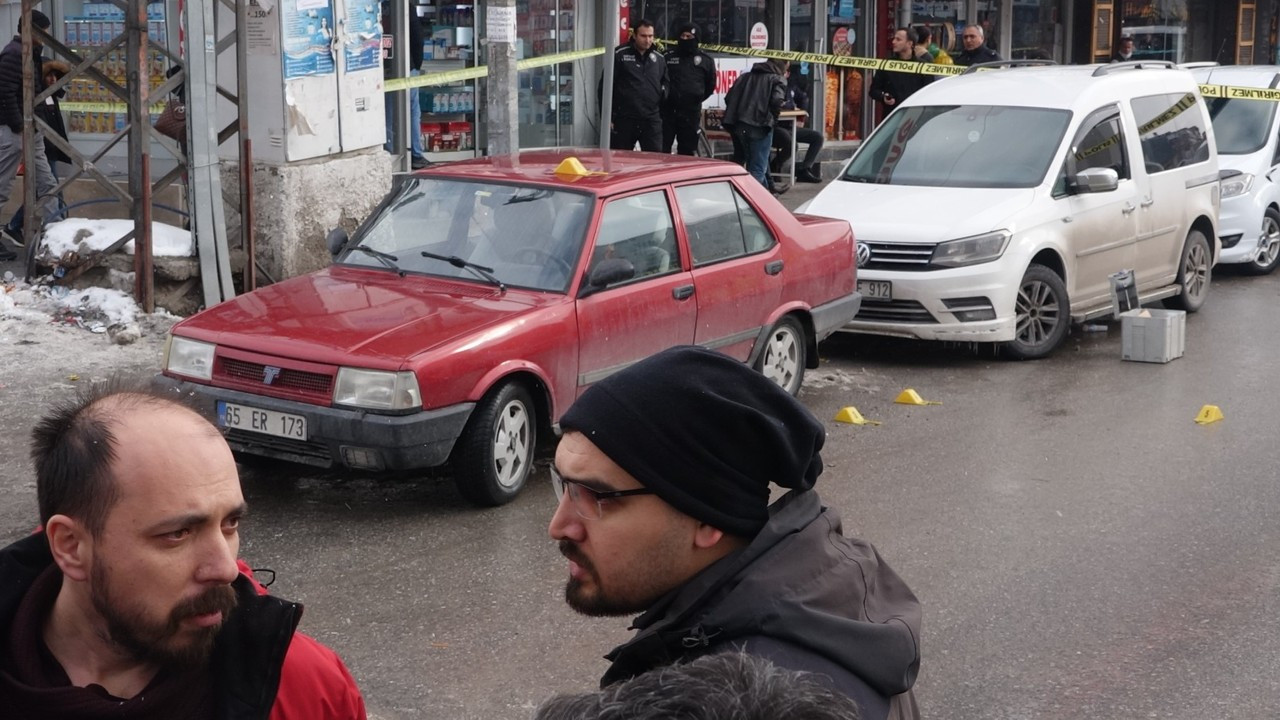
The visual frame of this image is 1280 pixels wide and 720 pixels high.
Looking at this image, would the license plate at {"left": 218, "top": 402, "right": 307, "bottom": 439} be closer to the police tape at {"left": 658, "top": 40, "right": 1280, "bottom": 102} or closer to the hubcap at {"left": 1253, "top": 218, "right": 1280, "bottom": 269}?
the police tape at {"left": 658, "top": 40, "right": 1280, "bottom": 102}

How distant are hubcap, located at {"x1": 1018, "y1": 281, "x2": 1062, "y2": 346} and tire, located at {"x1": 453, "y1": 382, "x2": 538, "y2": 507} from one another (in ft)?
15.3

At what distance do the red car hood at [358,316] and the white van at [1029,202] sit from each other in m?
3.77

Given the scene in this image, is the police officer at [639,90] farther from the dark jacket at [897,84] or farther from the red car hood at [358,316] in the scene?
the red car hood at [358,316]

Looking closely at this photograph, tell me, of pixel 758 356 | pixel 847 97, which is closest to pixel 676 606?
pixel 758 356

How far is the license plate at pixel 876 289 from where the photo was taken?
34.5 feet

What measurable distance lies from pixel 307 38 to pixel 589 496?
10461mm

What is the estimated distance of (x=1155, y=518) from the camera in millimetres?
7148

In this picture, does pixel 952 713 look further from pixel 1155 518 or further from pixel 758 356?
pixel 758 356

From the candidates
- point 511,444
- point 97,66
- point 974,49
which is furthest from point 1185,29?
point 511,444

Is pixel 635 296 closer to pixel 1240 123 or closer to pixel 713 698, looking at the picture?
pixel 713 698

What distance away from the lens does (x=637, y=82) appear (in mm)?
16641

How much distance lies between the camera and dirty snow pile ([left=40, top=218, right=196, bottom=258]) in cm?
1108

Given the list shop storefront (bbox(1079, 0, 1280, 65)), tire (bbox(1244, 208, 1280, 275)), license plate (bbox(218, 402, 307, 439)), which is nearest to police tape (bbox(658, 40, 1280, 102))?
tire (bbox(1244, 208, 1280, 275))

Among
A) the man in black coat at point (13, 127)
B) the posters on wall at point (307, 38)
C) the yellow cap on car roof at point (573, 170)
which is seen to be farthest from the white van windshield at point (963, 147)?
the man in black coat at point (13, 127)
